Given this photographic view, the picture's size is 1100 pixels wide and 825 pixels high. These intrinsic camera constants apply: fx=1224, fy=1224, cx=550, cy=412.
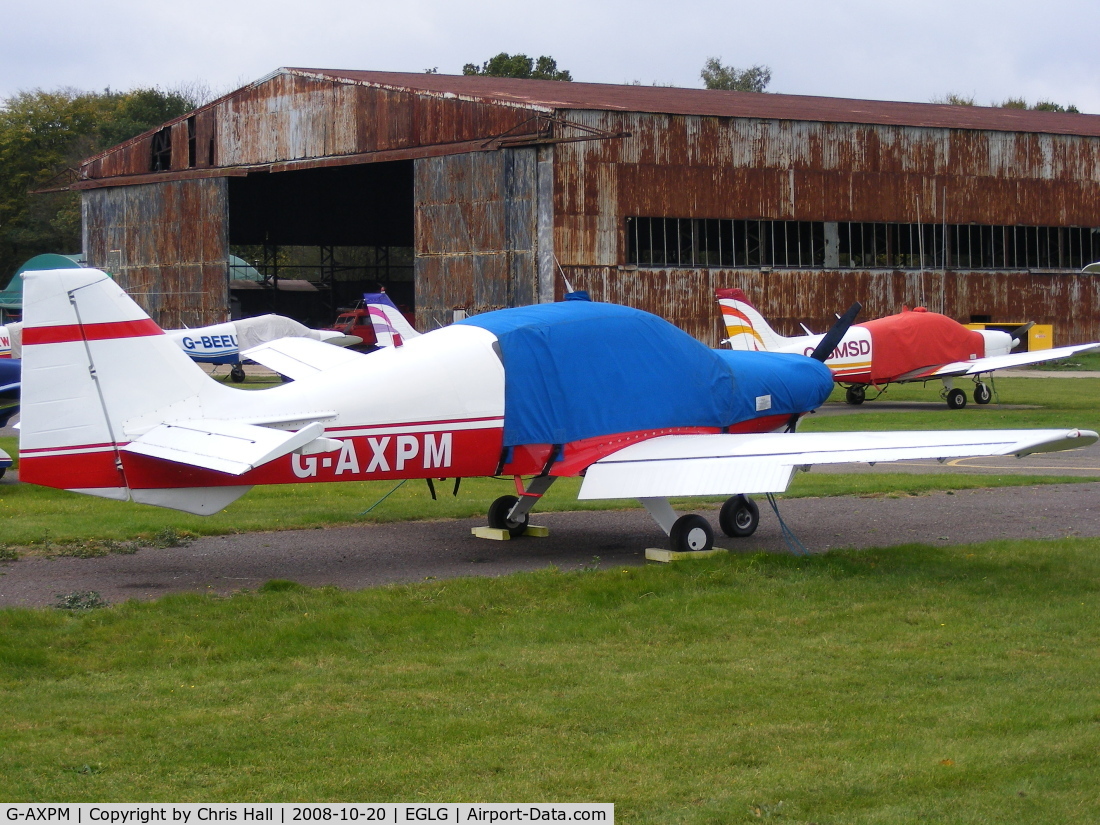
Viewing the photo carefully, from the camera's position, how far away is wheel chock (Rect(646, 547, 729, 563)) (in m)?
11.1

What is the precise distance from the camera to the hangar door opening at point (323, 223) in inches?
2266

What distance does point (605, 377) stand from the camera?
11844mm

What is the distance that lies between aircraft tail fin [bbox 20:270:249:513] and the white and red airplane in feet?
0.04

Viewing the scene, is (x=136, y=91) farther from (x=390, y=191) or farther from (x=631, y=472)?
(x=631, y=472)

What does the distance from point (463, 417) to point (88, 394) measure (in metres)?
3.20

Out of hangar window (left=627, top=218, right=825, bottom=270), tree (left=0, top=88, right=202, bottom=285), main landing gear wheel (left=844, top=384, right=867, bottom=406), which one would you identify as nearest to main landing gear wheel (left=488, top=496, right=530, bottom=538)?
main landing gear wheel (left=844, top=384, right=867, bottom=406)

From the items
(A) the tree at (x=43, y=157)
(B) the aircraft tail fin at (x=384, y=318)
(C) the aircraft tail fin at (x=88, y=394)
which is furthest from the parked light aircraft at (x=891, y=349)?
(A) the tree at (x=43, y=157)

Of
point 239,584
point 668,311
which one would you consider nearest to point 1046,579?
point 239,584

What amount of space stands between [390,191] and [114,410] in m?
52.5

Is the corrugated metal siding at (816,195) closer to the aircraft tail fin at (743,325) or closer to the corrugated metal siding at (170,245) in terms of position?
the aircraft tail fin at (743,325)

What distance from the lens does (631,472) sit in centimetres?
1117

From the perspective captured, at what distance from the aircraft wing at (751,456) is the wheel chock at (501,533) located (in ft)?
5.47

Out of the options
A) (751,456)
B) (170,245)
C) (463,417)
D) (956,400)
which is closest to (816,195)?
(956,400)

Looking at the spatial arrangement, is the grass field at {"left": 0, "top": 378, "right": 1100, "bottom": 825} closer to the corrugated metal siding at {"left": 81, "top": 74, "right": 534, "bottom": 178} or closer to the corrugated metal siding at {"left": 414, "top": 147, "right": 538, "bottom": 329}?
the corrugated metal siding at {"left": 414, "top": 147, "right": 538, "bottom": 329}
